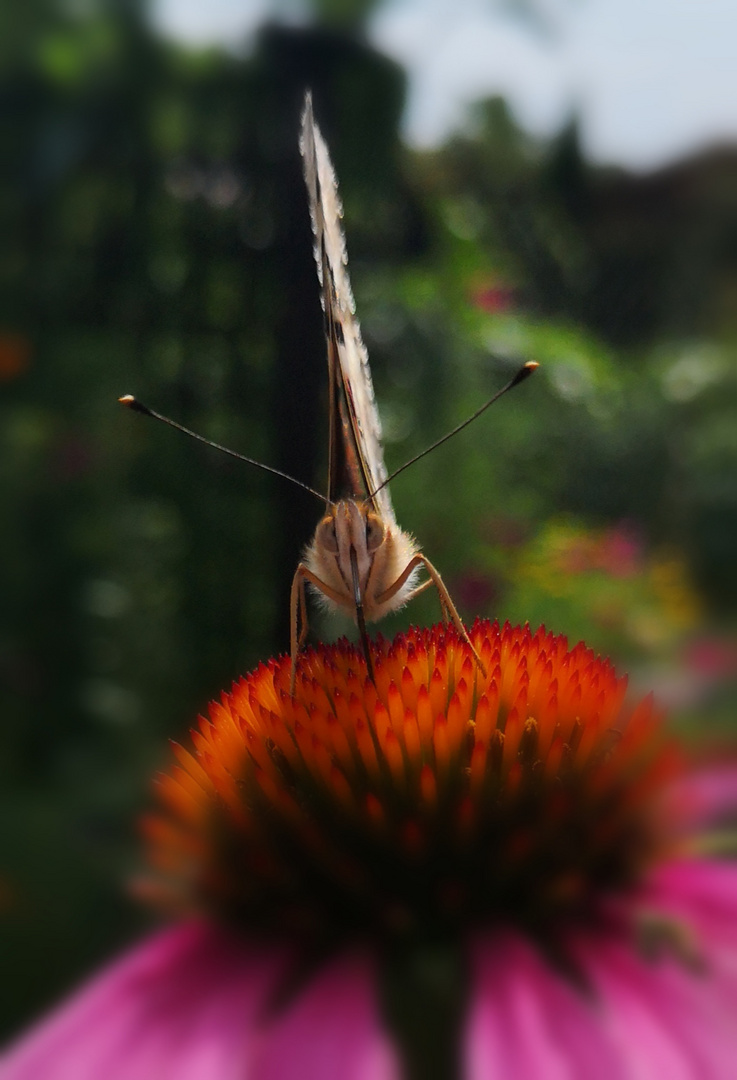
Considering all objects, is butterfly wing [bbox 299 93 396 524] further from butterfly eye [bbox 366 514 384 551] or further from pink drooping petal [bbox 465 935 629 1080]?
pink drooping petal [bbox 465 935 629 1080]

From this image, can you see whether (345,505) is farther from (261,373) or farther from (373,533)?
(261,373)

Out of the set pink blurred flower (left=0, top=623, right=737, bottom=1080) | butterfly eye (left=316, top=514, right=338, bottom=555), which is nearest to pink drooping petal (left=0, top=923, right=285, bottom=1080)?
pink blurred flower (left=0, top=623, right=737, bottom=1080)

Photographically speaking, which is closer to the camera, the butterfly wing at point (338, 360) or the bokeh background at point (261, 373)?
the butterfly wing at point (338, 360)

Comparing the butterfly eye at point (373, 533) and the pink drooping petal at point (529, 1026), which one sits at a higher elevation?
the butterfly eye at point (373, 533)

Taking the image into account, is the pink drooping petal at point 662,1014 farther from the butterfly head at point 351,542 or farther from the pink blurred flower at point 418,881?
the butterfly head at point 351,542

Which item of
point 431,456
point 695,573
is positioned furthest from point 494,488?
point 695,573

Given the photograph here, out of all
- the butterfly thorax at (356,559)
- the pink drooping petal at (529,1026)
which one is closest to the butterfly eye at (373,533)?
the butterfly thorax at (356,559)
